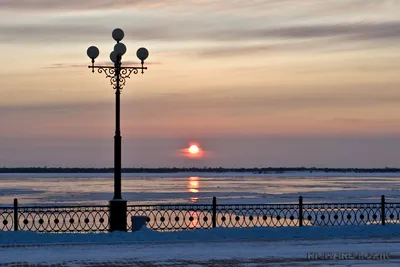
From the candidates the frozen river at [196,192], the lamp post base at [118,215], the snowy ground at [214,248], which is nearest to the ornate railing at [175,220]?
the lamp post base at [118,215]

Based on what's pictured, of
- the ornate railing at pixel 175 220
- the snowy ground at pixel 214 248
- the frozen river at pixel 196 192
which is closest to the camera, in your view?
the snowy ground at pixel 214 248

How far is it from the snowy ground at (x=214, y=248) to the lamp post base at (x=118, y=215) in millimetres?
1087

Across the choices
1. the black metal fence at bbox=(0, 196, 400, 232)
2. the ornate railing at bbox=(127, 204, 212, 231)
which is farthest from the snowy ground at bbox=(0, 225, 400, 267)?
the ornate railing at bbox=(127, 204, 212, 231)

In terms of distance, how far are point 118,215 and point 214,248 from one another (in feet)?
15.5

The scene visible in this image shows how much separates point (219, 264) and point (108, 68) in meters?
9.92

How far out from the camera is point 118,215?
24.8m

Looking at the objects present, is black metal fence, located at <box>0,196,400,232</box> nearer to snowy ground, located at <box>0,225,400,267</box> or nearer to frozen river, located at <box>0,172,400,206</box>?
snowy ground, located at <box>0,225,400,267</box>

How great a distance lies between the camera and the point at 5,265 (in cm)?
1730

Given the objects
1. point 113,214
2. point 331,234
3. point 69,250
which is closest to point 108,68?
point 113,214

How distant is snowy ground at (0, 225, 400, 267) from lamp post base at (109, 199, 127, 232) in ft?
3.57

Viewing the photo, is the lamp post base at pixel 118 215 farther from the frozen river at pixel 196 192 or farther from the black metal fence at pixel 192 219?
the frozen river at pixel 196 192

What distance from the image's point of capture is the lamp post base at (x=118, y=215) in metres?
24.8

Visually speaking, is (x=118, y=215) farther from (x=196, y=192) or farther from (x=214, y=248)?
(x=196, y=192)

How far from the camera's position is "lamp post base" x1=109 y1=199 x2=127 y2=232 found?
81.2ft
